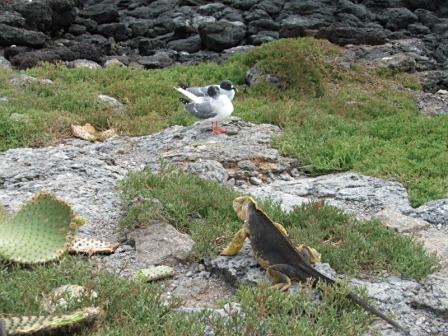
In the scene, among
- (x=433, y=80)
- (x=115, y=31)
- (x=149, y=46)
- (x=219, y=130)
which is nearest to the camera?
(x=219, y=130)

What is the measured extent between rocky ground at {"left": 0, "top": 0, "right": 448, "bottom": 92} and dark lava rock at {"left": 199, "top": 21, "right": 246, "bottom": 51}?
48 millimetres

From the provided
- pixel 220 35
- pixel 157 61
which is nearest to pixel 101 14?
pixel 220 35

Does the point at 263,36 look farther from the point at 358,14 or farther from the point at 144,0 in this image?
the point at 144,0

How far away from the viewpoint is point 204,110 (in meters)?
12.2

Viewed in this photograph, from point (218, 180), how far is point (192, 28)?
27.3 meters

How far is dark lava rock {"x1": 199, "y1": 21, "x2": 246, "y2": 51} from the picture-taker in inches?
1276

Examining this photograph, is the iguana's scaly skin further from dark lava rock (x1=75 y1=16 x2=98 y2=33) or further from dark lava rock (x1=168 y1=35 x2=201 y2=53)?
dark lava rock (x1=75 y1=16 x2=98 y2=33)

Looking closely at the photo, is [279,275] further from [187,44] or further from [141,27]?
[141,27]

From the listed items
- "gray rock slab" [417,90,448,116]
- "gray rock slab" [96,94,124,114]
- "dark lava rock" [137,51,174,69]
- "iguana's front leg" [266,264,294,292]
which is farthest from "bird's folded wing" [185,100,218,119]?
"dark lava rock" [137,51,174,69]

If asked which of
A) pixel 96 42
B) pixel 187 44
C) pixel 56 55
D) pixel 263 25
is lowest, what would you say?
pixel 187 44

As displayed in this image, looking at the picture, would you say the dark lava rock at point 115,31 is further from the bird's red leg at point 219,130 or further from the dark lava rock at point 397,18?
the bird's red leg at point 219,130

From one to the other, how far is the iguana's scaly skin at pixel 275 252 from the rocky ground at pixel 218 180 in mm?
177

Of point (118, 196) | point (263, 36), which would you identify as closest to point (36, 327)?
point (118, 196)

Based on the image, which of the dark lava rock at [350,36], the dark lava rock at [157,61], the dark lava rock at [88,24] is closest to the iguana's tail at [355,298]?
the dark lava rock at [157,61]
